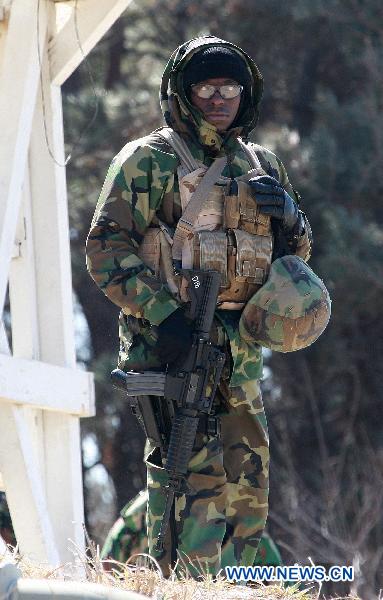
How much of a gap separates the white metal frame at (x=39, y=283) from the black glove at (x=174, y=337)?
172 cm

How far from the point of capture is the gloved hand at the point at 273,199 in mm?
6887

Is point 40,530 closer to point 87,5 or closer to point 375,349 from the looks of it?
point 87,5

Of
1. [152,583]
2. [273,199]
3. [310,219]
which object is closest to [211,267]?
[273,199]

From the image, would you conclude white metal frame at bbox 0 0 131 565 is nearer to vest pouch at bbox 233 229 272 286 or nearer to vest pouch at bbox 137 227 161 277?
vest pouch at bbox 137 227 161 277

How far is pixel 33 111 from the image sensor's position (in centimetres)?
870

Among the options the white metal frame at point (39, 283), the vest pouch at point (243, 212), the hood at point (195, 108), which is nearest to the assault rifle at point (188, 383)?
the vest pouch at point (243, 212)

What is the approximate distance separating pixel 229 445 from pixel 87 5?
8.63 feet

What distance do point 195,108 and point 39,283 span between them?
2.30 metres

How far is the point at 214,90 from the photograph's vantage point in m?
6.93

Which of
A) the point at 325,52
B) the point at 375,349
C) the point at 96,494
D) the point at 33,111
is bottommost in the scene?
the point at 96,494

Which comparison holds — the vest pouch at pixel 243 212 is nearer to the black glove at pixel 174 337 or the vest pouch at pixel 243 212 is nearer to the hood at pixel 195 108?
the hood at pixel 195 108

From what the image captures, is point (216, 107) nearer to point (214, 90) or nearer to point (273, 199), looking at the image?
point (214, 90)

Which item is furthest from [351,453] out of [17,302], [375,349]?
[17,302]

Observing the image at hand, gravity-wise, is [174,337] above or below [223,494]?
above
